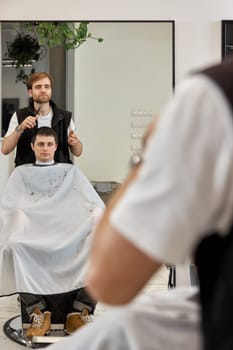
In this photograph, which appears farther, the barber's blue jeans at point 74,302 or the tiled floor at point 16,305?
the tiled floor at point 16,305

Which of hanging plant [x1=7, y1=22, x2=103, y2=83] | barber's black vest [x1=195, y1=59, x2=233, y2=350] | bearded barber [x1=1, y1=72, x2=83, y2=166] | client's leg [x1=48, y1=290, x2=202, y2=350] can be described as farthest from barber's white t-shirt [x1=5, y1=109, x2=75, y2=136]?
barber's black vest [x1=195, y1=59, x2=233, y2=350]

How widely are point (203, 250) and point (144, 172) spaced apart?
Result: 124 millimetres

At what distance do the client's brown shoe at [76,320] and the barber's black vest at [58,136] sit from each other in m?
0.89

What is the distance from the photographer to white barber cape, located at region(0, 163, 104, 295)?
2902mm

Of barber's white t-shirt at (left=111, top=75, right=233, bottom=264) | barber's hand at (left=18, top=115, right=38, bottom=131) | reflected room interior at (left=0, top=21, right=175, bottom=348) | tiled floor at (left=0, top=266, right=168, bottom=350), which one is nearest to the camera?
barber's white t-shirt at (left=111, top=75, right=233, bottom=264)

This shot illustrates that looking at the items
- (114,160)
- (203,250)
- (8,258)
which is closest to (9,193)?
(8,258)

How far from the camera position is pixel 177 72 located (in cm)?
362

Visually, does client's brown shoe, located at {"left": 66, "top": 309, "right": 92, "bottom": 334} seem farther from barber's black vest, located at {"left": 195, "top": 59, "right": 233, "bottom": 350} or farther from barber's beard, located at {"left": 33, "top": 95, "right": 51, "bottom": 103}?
barber's black vest, located at {"left": 195, "top": 59, "right": 233, "bottom": 350}

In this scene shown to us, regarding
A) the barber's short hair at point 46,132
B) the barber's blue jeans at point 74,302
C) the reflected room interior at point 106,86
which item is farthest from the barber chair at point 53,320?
the barber's short hair at point 46,132

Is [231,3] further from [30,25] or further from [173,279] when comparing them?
[173,279]

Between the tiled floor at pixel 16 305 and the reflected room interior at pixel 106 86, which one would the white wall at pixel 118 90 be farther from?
the tiled floor at pixel 16 305

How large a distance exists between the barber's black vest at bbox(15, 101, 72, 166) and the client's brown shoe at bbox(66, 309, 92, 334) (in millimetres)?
887

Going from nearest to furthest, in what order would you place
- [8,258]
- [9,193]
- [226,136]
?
[226,136]
[8,258]
[9,193]

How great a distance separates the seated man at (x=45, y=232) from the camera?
2906mm
